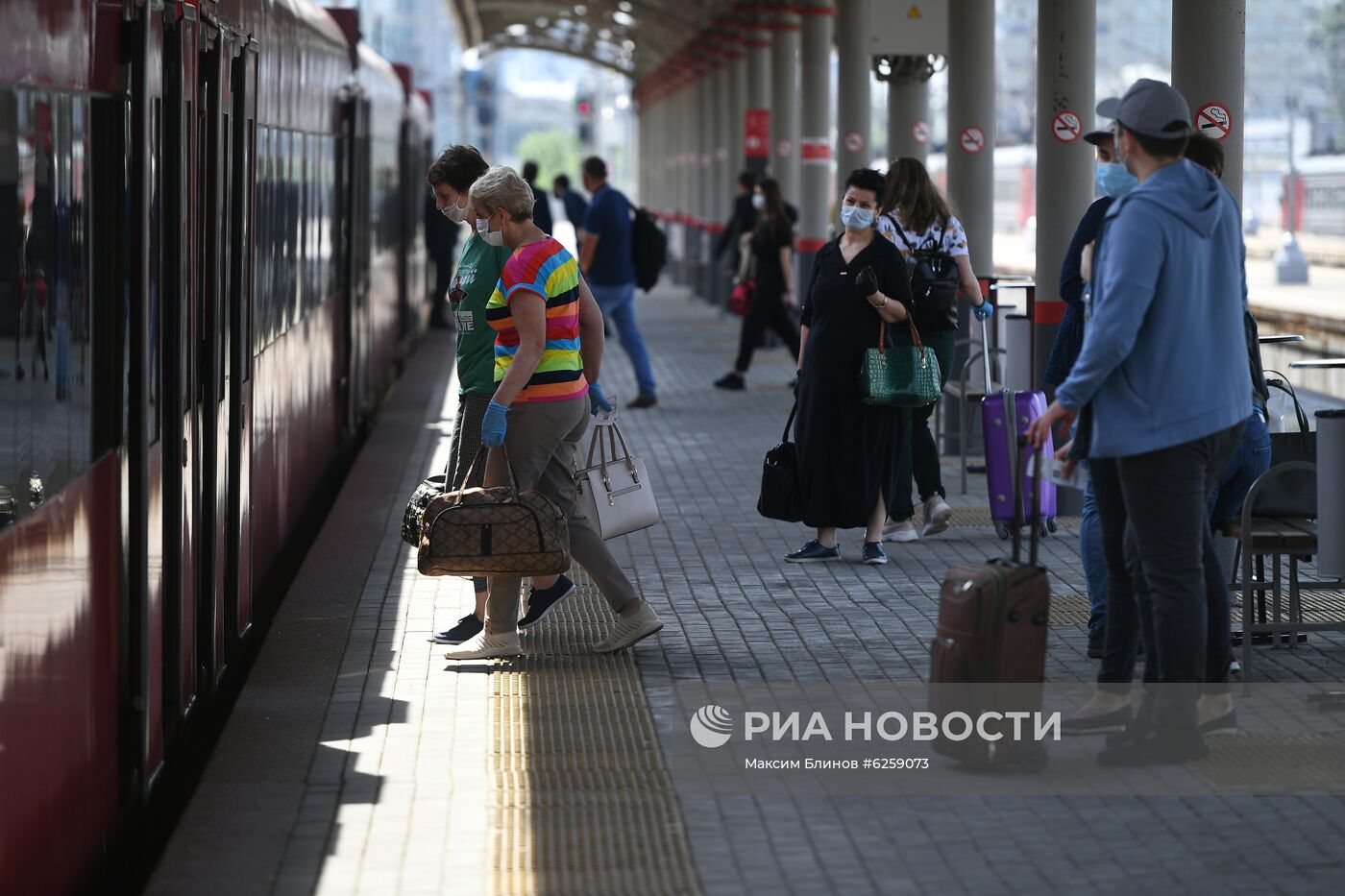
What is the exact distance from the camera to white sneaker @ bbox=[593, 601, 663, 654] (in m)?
7.47

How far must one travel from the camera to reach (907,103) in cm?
1719

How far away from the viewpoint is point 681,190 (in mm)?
45125

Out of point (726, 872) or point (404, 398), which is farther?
point (404, 398)

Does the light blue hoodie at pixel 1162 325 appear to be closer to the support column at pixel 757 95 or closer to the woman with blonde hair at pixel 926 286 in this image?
the woman with blonde hair at pixel 926 286

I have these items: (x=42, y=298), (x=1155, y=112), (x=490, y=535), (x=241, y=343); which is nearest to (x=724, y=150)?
(x=241, y=343)

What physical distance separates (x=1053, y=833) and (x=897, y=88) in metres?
12.6

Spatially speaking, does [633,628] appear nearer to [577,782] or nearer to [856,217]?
[577,782]

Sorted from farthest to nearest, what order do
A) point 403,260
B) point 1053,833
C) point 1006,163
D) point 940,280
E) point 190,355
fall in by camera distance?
point 1006,163, point 403,260, point 940,280, point 190,355, point 1053,833

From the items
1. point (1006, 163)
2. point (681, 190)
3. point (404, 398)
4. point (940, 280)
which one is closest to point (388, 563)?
point (940, 280)

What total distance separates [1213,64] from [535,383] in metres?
3.75

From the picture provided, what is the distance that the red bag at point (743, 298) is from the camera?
61.0 ft

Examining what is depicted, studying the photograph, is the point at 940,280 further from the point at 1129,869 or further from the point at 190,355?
the point at 1129,869

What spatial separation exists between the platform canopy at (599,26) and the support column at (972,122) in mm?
12058

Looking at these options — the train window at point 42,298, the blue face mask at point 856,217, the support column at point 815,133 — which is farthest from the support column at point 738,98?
the train window at point 42,298
